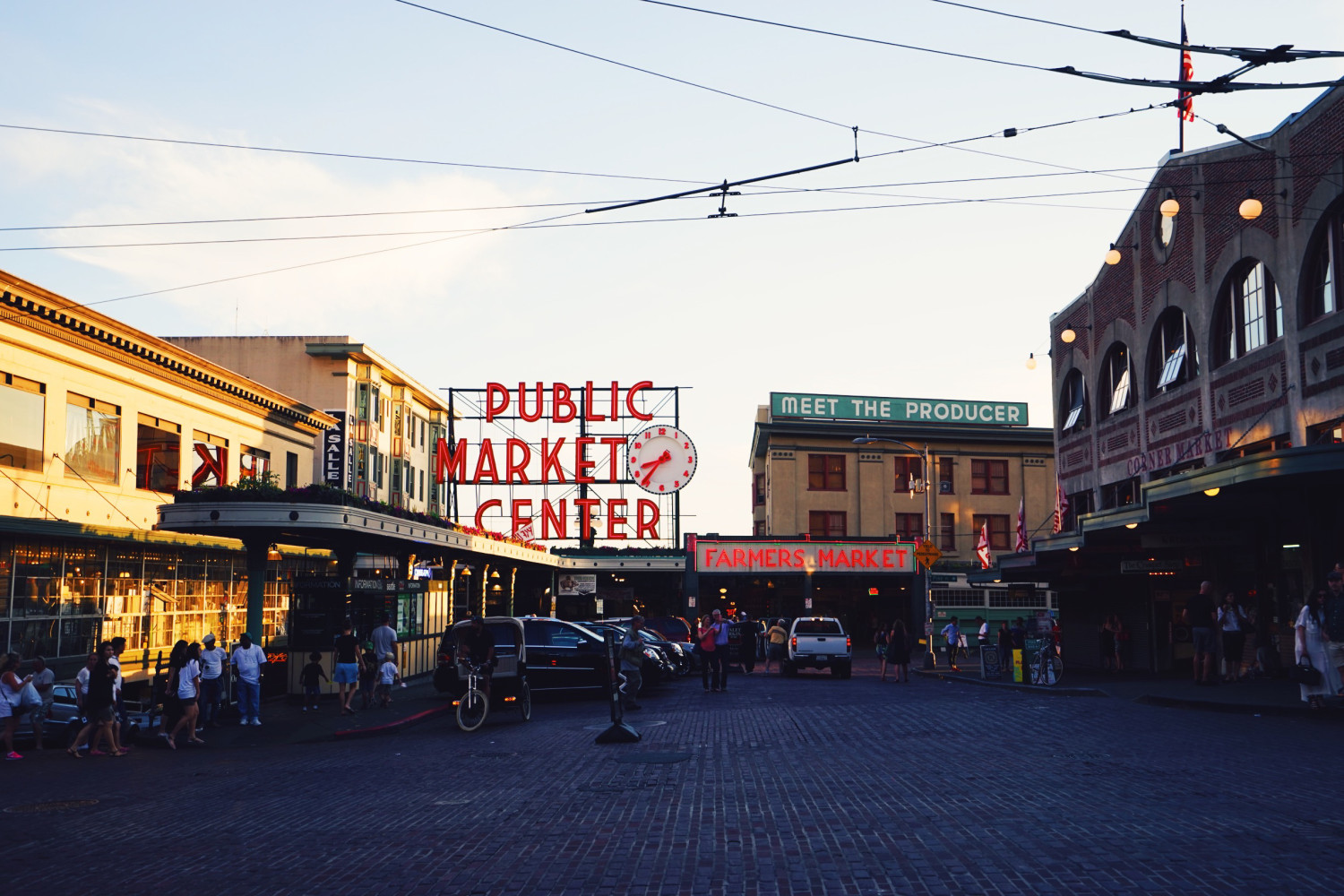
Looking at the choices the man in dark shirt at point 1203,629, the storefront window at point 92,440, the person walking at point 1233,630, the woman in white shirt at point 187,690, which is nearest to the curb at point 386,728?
the woman in white shirt at point 187,690

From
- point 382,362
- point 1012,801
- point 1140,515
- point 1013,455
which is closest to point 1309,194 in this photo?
point 1140,515

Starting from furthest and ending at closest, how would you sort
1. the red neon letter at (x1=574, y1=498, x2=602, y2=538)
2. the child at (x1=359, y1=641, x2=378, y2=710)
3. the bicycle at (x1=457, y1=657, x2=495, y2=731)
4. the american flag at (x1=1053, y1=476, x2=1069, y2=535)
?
the red neon letter at (x1=574, y1=498, x2=602, y2=538) → the american flag at (x1=1053, y1=476, x2=1069, y2=535) → the child at (x1=359, y1=641, x2=378, y2=710) → the bicycle at (x1=457, y1=657, x2=495, y2=731)

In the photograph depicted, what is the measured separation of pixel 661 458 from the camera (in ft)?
175

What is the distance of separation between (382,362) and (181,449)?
20.3 metres

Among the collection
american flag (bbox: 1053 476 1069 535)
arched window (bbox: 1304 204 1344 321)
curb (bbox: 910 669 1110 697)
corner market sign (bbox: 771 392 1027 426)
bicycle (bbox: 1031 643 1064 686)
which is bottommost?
curb (bbox: 910 669 1110 697)

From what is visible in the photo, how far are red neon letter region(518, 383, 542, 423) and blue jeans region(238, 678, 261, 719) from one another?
33.5 meters

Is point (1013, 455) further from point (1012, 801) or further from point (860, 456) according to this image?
point (1012, 801)

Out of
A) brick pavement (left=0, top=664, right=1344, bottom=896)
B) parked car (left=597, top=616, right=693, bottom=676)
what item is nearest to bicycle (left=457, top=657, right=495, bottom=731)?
brick pavement (left=0, top=664, right=1344, bottom=896)

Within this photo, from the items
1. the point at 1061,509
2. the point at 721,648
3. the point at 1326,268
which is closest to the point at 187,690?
the point at 721,648

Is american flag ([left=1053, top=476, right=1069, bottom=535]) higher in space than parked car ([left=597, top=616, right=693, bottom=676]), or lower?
higher

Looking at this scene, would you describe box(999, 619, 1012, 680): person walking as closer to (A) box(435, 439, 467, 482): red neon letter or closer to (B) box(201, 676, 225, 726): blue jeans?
(B) box(201, 676, 225, 726): blue jeans

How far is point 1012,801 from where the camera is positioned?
10594 mm

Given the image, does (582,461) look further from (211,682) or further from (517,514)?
(211,682)

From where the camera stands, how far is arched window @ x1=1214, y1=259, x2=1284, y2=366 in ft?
79.3
